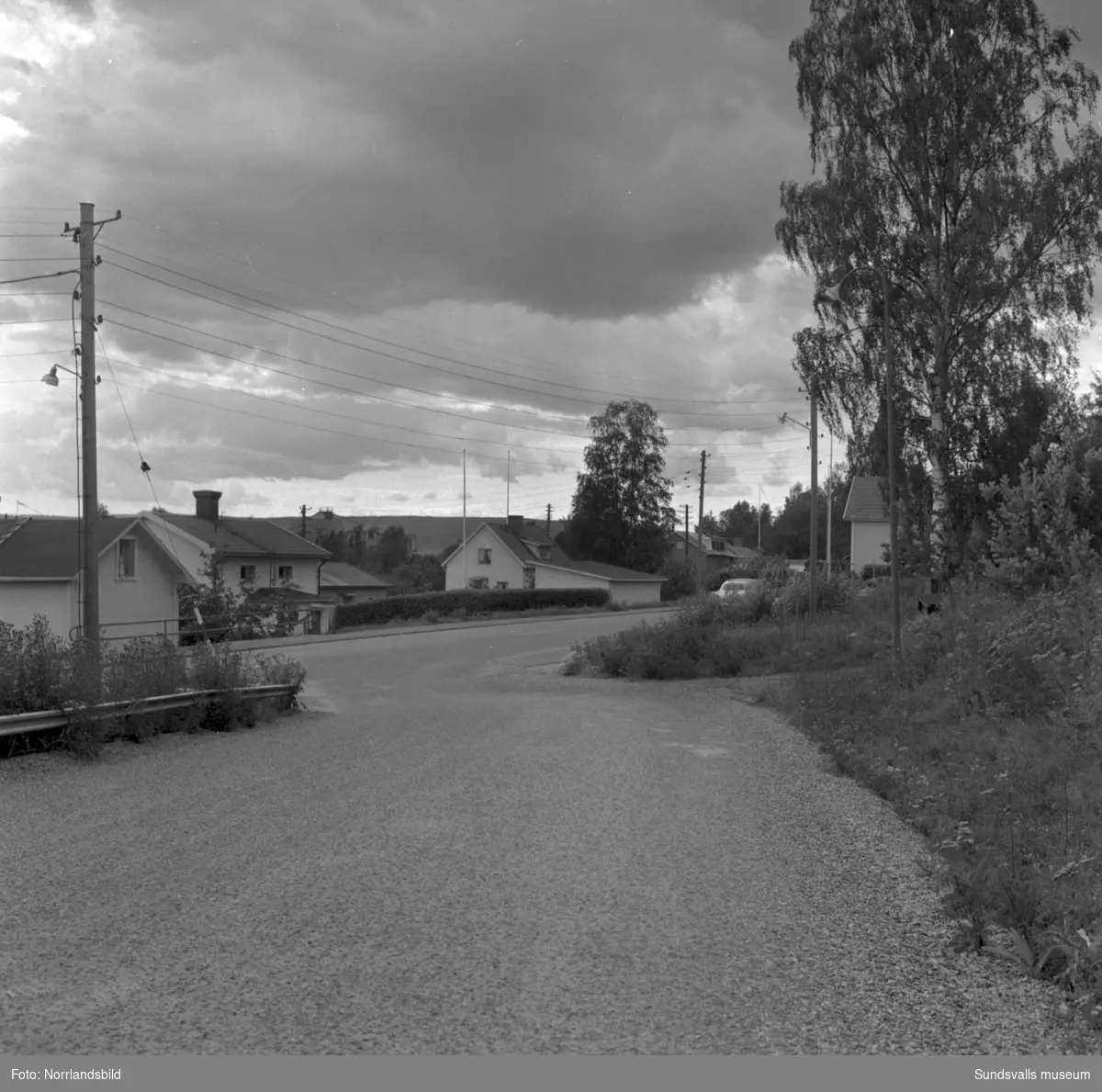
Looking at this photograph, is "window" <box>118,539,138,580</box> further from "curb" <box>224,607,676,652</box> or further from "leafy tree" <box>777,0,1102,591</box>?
"leafy tree" <box>777,0,1102,591</box>

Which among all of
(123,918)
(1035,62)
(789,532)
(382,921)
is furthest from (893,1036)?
(789,532)

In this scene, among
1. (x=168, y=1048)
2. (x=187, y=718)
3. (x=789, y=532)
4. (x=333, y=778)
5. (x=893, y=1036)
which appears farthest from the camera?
(x=789, y=532)

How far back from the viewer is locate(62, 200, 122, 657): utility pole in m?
20.8

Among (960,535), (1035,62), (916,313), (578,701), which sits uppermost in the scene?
(1035,62)

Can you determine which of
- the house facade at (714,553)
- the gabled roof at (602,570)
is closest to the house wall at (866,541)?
the gabled roof at (602,570)

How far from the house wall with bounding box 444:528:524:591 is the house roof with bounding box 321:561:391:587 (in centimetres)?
527

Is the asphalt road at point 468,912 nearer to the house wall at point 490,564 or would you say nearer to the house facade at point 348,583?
the house facade at point 348,583

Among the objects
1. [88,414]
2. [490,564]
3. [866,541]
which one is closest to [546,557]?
[490,564]

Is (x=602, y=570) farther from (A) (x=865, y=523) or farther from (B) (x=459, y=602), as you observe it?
(B) (x=459, y=602)

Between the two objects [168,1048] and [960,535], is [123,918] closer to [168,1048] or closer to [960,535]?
[168,1048]

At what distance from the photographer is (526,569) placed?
79.0 meters

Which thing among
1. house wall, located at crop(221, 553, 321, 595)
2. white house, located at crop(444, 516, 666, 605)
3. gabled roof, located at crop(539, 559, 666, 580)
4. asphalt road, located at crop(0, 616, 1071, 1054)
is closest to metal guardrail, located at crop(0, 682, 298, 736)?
asphalt road, located at crop(0, 616, 1071, 1054)

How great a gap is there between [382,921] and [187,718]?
28.5 ft

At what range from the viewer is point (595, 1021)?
181 inches
